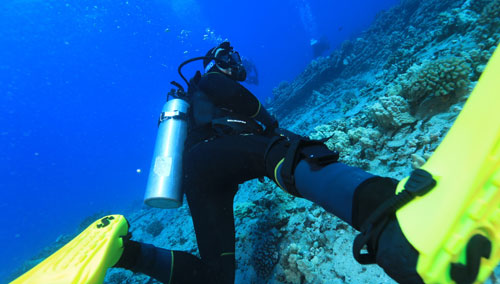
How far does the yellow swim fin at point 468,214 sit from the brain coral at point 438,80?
128 inches

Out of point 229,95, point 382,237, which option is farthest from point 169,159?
point 382,237

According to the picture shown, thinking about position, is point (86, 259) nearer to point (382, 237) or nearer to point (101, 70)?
point (382, 237)

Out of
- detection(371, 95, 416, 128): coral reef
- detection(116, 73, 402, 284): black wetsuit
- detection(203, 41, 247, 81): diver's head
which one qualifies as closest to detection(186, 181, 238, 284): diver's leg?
detection(116, 73, 402, 284): black wetsuit

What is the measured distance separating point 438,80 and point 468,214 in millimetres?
3571

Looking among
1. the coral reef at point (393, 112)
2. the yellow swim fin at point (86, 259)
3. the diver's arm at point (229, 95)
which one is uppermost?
the diver's arm at point (229, 95)

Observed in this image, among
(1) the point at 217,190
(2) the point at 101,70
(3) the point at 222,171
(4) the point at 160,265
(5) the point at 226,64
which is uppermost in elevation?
(2) the point at 101,70

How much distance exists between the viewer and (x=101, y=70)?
114125 millimetres

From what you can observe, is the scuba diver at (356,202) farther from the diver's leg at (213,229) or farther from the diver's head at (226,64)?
the diver's head at (226,64)

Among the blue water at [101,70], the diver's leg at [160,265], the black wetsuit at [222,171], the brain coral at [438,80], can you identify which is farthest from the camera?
the blue water at [101,70]

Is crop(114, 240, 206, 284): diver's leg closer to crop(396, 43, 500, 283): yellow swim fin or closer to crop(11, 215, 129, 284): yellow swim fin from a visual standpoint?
crop(11, 215, 129, 284): yellow swim fin

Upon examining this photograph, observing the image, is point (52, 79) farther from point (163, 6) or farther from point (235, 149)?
point (235, 149)

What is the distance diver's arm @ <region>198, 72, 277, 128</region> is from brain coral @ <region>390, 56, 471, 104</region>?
2713mm

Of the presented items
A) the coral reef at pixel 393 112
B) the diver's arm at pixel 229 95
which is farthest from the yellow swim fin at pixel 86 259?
the coral reef at pixel 393 112

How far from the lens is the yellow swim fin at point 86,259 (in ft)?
5.53
